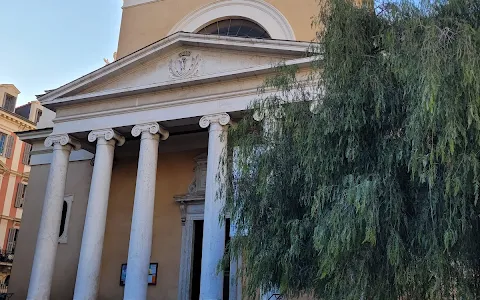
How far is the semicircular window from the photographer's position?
14438 millimetres

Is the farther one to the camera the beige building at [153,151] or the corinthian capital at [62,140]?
the corinthian capital at [62,140]

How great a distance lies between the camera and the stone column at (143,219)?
10.3 meters

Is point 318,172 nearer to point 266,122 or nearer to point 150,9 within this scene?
point 266,122

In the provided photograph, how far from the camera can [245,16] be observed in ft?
47.5

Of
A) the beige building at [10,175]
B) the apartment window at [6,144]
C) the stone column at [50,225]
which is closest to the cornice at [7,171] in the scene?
the beige building at [10,175]

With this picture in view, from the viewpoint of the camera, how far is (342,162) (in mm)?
5973

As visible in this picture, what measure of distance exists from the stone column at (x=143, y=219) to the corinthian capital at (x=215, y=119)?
3.73 ft

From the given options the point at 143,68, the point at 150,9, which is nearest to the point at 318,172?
the point at 143,68

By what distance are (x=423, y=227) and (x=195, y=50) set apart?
741 centimetres

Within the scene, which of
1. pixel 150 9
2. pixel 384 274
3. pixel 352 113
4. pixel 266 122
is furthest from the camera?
pixel 150 9

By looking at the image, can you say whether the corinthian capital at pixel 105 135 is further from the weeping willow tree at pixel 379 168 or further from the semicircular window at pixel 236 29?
the weeping willow tree at pixel 379 168

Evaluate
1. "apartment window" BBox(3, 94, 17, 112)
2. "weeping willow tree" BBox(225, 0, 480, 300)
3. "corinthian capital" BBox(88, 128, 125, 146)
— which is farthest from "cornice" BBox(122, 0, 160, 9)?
"apartment window" BBox(3, 94, 17, 112)

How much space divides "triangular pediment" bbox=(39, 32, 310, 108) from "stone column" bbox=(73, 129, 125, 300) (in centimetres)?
105

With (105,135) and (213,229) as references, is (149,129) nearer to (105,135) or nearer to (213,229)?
(105,135)
